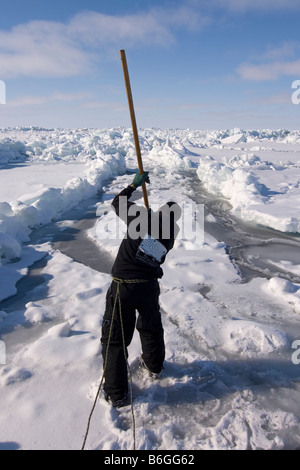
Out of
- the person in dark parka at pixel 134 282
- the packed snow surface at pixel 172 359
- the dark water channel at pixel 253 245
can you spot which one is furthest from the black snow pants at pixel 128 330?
the dark water channel at pixel 253 245

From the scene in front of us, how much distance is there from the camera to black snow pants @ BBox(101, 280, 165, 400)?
193 cm

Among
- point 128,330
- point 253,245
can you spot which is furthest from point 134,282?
point 253,245

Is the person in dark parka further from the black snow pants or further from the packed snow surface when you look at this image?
the packed snow surface

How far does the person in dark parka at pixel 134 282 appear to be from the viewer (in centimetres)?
194

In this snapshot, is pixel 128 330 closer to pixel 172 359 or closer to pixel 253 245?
pixel 172 359

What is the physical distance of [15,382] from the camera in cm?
216

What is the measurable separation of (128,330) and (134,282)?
0.33m

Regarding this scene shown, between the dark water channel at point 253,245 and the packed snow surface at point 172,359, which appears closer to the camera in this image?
the packed snow surface at point 172,359

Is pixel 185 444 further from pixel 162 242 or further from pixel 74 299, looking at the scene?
pixel 74 299

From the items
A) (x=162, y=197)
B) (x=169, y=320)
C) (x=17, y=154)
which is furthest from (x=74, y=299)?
(x=17, y=154)

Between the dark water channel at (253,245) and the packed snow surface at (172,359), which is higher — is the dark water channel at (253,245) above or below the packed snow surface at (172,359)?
below

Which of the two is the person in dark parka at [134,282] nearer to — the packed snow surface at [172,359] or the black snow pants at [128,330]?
the black snow pants at [128,330]

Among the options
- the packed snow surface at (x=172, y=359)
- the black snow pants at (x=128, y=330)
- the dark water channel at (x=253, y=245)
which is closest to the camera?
the packed snow surface at (x=172, y=359)

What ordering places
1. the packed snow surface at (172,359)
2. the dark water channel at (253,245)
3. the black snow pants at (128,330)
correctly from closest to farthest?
the packed snow surface at (172,359)
the black snow pants at (128,330)
the dark water channel at (253,245)
